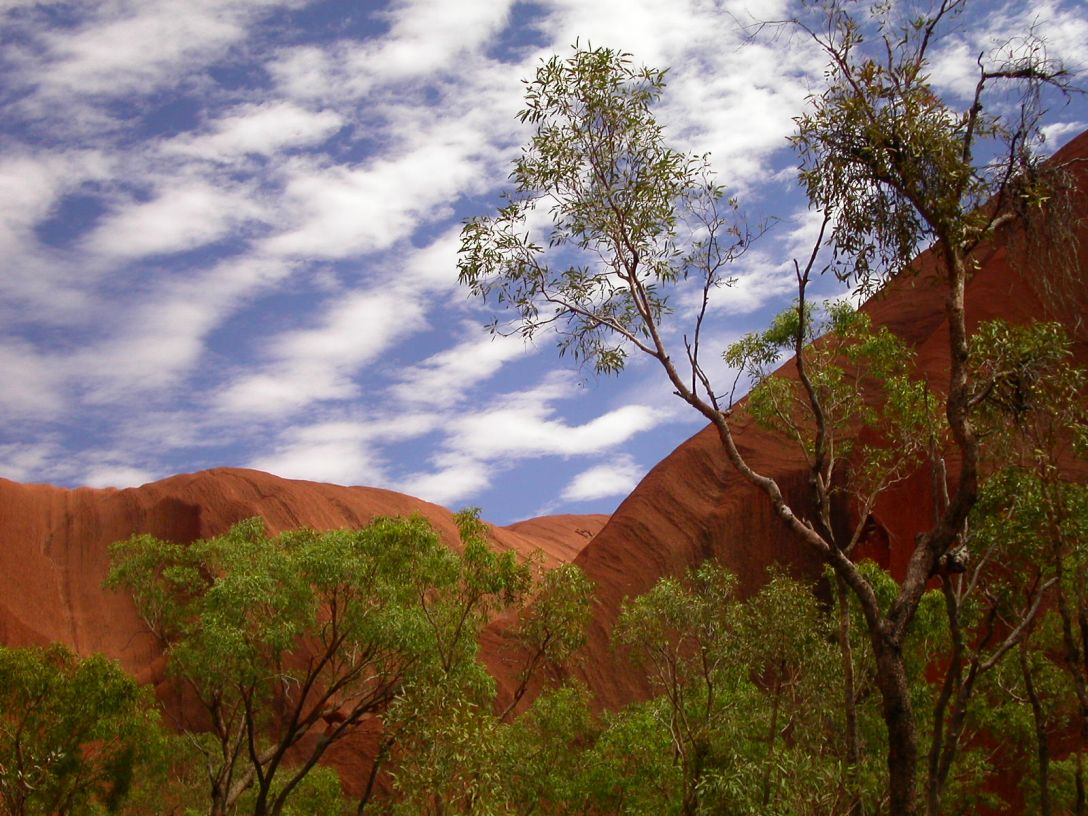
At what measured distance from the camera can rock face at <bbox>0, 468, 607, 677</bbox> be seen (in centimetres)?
5125

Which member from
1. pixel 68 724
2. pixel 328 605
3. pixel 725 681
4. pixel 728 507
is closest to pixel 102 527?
pixel 728 507

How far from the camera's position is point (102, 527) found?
58.9 m

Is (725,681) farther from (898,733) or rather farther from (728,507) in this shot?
(728,507)

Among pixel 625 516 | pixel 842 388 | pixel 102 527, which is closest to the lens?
pixel 842 388

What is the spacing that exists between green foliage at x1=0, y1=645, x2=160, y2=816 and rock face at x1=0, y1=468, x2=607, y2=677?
26271mm

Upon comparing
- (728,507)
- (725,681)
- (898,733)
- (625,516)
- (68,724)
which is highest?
(625,516)

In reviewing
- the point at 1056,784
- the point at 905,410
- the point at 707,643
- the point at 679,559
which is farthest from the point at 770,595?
the point at 679,559

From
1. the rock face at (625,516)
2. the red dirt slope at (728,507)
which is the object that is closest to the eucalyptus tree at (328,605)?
the rock face at (625,516)

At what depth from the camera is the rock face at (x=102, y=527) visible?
168 feet

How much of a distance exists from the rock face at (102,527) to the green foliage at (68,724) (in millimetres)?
26271

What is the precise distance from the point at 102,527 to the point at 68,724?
41.1 meters

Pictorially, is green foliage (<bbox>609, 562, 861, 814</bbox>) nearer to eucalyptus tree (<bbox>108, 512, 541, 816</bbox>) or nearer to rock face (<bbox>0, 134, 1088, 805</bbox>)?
eucalyptus tree (<bbox>108, 512, 541, 816</bbox>)

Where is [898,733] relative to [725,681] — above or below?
below

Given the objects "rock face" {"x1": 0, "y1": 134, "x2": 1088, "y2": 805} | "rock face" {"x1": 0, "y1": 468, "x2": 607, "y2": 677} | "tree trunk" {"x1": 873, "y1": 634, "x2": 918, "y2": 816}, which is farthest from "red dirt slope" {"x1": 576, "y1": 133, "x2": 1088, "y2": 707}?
"tree trunk" {"x1": 873, "y1": 634, "x2": 918, "y2": 816}
